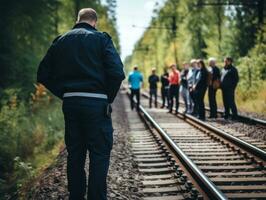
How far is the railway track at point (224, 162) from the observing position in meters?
6.20

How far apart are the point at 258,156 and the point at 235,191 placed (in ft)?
7.66

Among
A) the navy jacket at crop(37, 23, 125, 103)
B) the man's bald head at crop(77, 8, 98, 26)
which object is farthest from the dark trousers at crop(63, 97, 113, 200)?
the man's bald head at crop(77, 8, 98, 26)

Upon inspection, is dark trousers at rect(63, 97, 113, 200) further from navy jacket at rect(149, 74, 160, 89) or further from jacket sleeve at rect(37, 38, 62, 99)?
navy jacket at rect(149, 74, 160, 89)

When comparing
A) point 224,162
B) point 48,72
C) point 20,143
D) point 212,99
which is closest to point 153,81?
point 212,99

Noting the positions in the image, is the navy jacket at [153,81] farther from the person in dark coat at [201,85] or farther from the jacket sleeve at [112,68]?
the jacket sleeve at [112,68]

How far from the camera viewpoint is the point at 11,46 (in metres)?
20.8

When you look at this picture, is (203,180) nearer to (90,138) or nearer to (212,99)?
(90,138)

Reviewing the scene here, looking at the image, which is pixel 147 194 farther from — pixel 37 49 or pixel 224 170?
pixel 37 49

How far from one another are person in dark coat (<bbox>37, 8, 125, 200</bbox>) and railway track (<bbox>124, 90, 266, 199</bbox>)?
5.33 ft

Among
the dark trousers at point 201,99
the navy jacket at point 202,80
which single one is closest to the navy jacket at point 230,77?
the navy jacket at point 202,80

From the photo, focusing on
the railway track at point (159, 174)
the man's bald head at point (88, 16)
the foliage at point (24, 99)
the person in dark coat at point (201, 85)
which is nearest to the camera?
the man's bald head at point (88, 16)

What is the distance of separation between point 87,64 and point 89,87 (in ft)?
0.78

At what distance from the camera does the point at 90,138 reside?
15.0 ft

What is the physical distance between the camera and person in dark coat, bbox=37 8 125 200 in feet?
14.9
